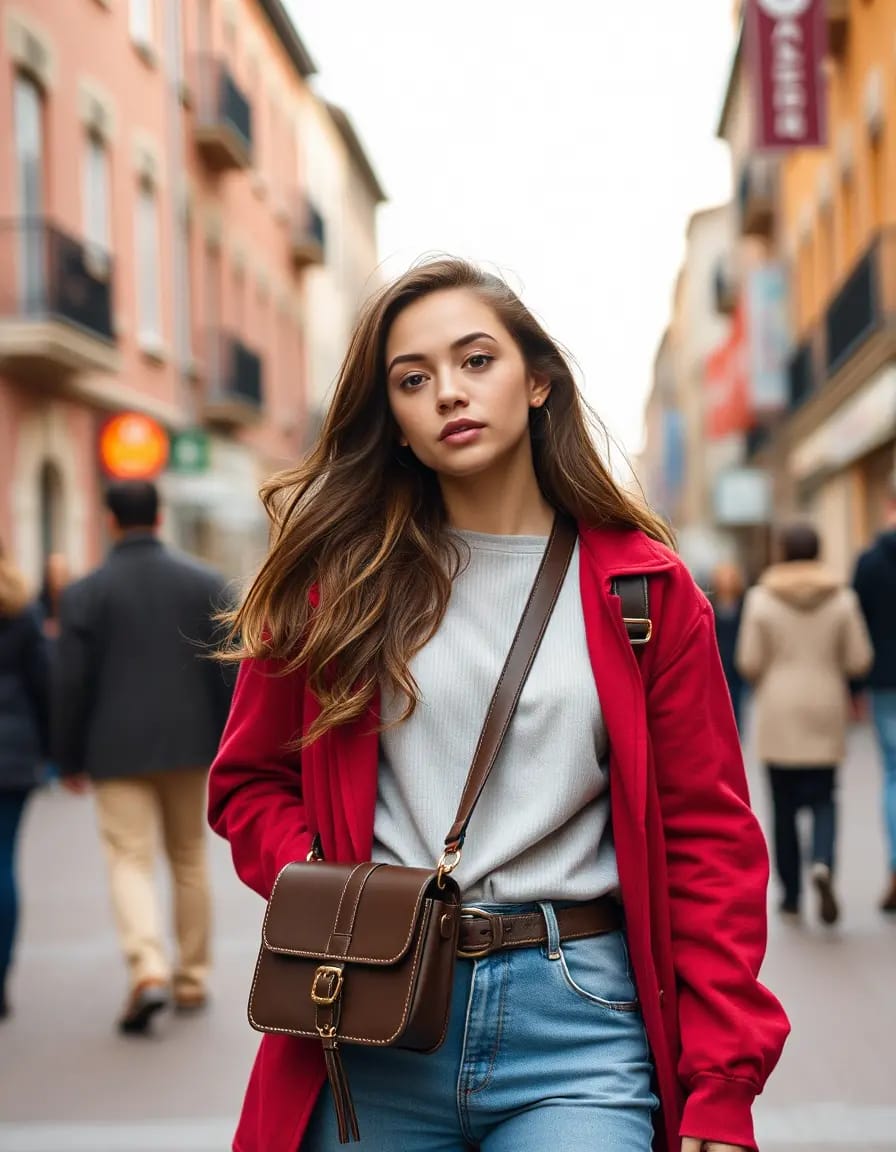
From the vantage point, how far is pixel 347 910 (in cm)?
227

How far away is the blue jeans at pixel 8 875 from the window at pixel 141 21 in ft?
61.8

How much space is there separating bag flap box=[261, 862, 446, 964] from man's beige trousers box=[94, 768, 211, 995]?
4.44 m

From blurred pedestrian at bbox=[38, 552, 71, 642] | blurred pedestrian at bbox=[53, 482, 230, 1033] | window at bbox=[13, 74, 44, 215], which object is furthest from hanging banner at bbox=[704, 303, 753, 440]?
blurred pedestrian at bbox=[53, 482, 230, 1033]

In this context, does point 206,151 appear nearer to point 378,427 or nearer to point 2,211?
point 2,211

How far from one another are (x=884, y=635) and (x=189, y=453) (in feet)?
47.3

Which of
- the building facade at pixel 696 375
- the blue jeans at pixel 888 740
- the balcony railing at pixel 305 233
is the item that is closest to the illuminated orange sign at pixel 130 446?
the blue jeans at pixel 888 740

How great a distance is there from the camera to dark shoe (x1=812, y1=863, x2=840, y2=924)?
26.0 feet

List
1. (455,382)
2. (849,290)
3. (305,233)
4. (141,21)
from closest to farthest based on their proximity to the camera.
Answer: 1. (455,382)
2. (849,290)
3. (141,21)
4. (305,233)

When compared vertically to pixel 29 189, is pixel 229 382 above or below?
below

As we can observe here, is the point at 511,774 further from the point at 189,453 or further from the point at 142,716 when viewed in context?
the point at 189,453

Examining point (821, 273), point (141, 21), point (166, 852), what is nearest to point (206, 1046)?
point (166, 852)

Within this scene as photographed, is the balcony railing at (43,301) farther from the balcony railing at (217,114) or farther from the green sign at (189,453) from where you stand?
the balcony railing at (217,114)

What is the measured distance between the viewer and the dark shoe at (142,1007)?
628 cm

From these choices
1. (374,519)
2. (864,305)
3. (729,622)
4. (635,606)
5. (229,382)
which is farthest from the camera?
(229,382)
